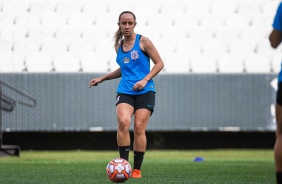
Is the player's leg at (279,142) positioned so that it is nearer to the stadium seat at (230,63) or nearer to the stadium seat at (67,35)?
the stadium seat at (230,63)

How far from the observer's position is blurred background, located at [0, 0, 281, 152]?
17766mm

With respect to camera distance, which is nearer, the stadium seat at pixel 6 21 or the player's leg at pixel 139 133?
the player's leg at pixel 139 133

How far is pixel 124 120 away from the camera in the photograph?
337 inches

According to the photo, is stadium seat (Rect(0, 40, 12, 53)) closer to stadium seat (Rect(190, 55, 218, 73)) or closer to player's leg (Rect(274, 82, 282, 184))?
stadium seat (Rect(190, 55, 218, 73))

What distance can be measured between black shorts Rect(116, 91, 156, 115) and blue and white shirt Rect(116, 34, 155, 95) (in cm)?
5

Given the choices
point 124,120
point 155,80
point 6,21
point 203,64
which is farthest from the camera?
point 6,21

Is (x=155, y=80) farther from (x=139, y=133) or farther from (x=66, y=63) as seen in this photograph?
(x=139, y=133)

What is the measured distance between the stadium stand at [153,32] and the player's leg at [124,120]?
912 cm

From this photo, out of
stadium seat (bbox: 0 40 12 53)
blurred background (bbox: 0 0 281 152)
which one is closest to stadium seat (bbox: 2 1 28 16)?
blurred background (bbox: 0 0 281 152)

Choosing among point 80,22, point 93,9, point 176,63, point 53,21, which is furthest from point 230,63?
point 53,21

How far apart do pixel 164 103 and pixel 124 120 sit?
955 centimetres

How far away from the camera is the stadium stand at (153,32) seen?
18.2 m

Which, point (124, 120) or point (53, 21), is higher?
point (124, 120)

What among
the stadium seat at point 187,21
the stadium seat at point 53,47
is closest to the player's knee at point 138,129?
the stadium seat at point 53,47
